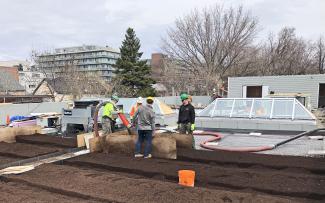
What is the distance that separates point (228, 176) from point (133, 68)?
33.0 meters

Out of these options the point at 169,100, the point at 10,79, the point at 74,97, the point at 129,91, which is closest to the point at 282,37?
the point at 169,100

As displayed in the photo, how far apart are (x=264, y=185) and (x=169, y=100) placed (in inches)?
1072

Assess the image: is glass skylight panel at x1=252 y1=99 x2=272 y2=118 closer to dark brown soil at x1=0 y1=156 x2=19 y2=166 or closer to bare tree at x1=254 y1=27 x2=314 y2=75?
dark brown soil at x1=0 y1=156 x2=19 y2=166

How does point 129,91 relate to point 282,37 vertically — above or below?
below

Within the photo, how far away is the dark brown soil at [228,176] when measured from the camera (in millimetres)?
4363

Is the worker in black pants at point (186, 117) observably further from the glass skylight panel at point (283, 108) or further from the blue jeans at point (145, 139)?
the glass skylight panel at point (283, 108)

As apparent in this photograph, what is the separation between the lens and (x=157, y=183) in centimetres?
462

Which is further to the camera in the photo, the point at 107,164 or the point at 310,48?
the point at 310,48

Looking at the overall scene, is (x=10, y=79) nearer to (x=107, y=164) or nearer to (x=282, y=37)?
(x=107, y=164)

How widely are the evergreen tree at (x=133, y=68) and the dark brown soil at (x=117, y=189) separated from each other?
1216 inches

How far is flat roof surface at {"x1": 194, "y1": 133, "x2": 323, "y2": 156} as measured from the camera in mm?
7699

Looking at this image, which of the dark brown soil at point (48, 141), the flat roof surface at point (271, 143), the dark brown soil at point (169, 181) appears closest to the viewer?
the dark brown soil at point (169, 181)

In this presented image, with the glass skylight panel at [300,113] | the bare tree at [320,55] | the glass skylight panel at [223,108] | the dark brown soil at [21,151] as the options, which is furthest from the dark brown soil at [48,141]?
the bare tree at [320,55]

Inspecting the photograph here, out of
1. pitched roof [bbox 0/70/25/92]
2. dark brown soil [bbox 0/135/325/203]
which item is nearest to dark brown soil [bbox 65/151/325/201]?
dark brown soil [bbox 0/135/325/203]
